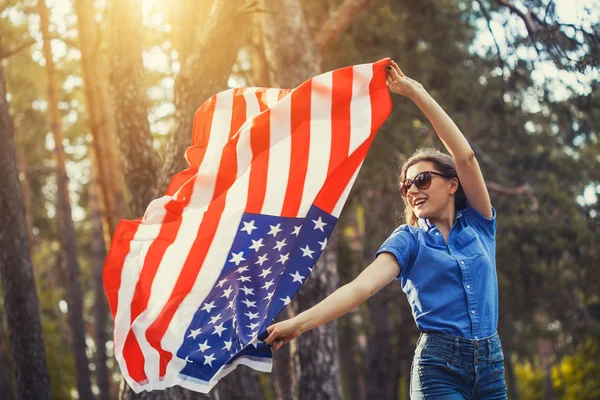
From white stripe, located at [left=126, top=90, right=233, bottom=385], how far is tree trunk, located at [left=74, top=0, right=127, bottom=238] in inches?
282

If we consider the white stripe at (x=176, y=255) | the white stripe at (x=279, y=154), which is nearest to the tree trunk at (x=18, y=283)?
the white stripe at (x=176, y=255)

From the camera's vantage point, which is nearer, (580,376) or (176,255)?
(176,255)

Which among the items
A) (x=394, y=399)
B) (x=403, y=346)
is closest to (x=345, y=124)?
(x=403, y=346)

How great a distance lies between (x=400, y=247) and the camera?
11.6 ft

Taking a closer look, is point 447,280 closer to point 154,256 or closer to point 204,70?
point 154,256

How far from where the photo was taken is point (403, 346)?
19656 mm

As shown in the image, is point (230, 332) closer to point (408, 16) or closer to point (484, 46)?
point (408, 16)

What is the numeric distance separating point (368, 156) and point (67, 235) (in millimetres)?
6515

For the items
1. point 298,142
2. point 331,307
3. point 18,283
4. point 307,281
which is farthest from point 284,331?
point 307,281

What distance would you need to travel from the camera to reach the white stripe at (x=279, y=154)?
14.5ft

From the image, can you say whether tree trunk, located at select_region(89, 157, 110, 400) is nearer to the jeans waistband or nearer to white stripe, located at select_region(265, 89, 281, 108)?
white stripe, located at select_region(265, 89, 281, 108)

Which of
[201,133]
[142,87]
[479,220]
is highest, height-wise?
[142,87]

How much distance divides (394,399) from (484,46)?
9488 millimetres

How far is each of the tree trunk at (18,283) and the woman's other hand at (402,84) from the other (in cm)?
524
